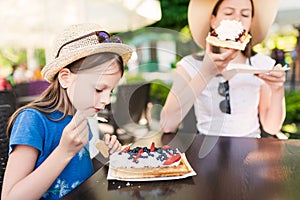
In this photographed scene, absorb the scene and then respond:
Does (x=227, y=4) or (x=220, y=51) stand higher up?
(x=227, y=4)

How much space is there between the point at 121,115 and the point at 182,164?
40 cm

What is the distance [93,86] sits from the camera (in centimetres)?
97

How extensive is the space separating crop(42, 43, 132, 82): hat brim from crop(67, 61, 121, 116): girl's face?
0.14ft

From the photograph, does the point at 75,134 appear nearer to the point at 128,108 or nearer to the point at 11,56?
the point at 128,108

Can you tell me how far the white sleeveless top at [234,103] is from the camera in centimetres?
176

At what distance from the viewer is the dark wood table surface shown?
2.96 ft

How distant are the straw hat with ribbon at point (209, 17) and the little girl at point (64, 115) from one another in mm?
785

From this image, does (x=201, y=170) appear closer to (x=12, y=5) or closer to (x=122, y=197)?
(x=122, y=197)

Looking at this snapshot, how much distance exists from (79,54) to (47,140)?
268 millimetres

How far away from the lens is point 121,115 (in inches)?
55.0

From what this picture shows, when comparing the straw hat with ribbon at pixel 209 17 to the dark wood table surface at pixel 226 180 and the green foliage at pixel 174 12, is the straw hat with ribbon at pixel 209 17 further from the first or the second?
the green foliage at pixel 174 12

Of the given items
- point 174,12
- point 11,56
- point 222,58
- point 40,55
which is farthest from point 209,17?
point 40,55

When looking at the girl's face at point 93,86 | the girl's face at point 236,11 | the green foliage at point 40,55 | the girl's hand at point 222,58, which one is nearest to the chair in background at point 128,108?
the girl's face at point 93,86

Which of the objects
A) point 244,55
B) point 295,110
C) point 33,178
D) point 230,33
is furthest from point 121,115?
point 295,110
